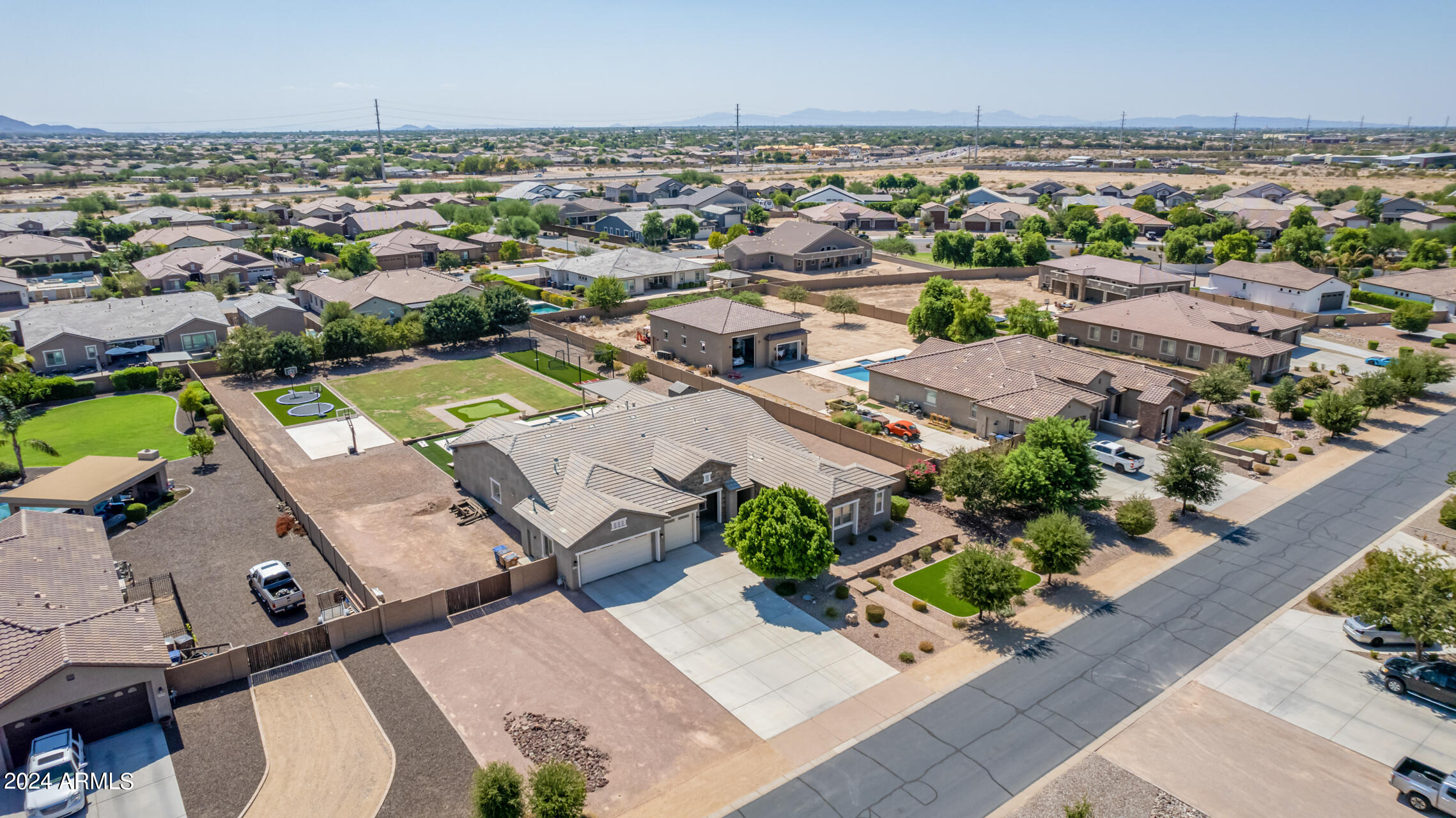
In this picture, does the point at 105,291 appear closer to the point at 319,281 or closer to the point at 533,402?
the point at 319,281

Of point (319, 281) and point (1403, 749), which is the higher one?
point (319, 281)

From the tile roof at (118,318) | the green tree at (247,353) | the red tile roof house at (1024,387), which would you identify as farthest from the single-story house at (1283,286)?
the tile roof at (118,318)

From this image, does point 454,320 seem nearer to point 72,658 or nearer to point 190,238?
point 72,658

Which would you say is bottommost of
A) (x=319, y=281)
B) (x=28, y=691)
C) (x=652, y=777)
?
(x=652, y=777)

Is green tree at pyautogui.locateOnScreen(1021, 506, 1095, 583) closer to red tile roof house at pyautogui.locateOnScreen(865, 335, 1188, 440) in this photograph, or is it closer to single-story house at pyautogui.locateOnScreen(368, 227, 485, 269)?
red tile roof house at pyautogui.locateOnScreen(865, 335, 1188, 440)

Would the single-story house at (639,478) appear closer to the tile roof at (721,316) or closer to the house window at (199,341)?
the tile roof at (721,316)

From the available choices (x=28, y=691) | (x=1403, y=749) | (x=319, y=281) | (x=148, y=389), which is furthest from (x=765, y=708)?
(x=319, y=281)
